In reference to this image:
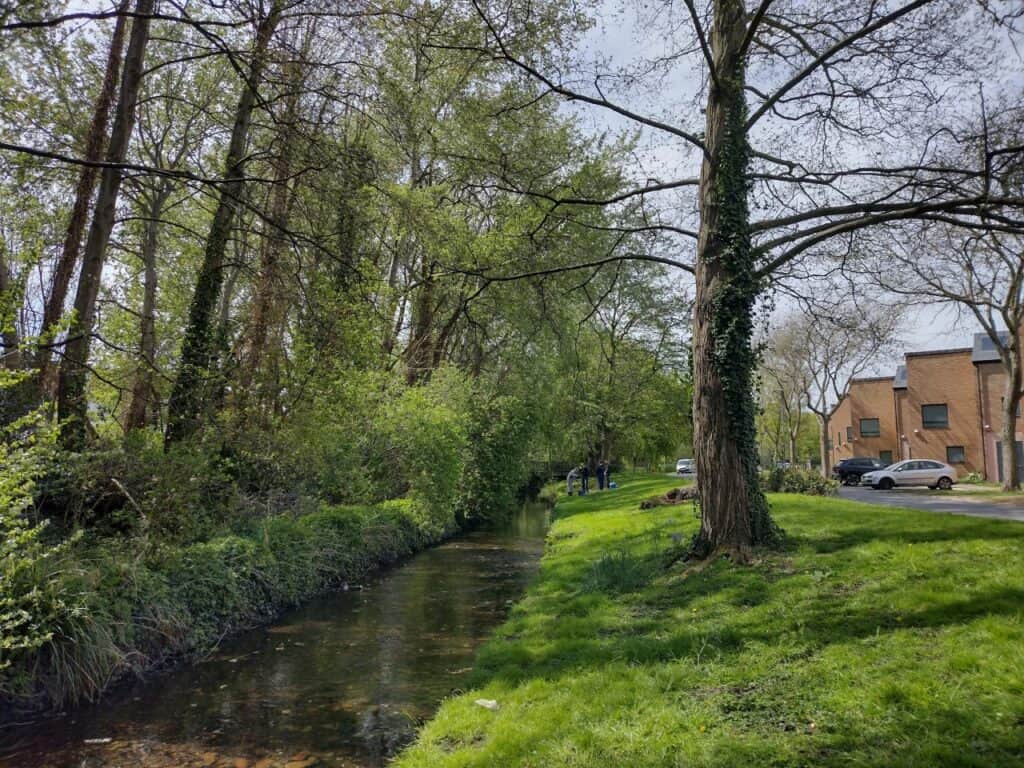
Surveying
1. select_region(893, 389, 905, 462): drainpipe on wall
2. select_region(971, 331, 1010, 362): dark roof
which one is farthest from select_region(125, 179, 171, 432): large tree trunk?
select_region(893, 389, 905, 462): drainpipe on wall

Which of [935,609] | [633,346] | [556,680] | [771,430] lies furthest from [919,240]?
[771,430]

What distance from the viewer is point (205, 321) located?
43.6 ft

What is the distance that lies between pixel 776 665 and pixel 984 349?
42200 millimetres

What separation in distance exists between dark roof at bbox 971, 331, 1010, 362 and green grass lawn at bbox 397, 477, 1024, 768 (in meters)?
35.2

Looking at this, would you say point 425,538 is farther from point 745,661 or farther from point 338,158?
point 745,661

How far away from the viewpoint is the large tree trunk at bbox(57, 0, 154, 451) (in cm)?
1093

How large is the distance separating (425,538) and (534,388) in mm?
9324

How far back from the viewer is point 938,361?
42.4 meters

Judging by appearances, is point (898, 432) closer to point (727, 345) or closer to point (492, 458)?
point (492, 458)

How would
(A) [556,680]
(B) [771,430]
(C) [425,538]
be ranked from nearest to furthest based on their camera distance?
(A) [556,680] < (C) [425,538] < (B) [771,430]

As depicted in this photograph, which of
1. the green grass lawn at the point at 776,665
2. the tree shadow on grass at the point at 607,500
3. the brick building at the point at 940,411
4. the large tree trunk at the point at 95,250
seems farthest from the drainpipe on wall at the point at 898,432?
the large tree trunk at the point at 95,250

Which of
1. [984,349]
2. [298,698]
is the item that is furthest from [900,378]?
[298,698]

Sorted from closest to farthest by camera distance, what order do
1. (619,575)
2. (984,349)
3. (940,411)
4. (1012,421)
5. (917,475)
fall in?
1. (619,575)
2. (1012,421)
3. (917,475)
4. (984,349)
5. (940,411)

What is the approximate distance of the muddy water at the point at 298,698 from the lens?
637 centimetres
